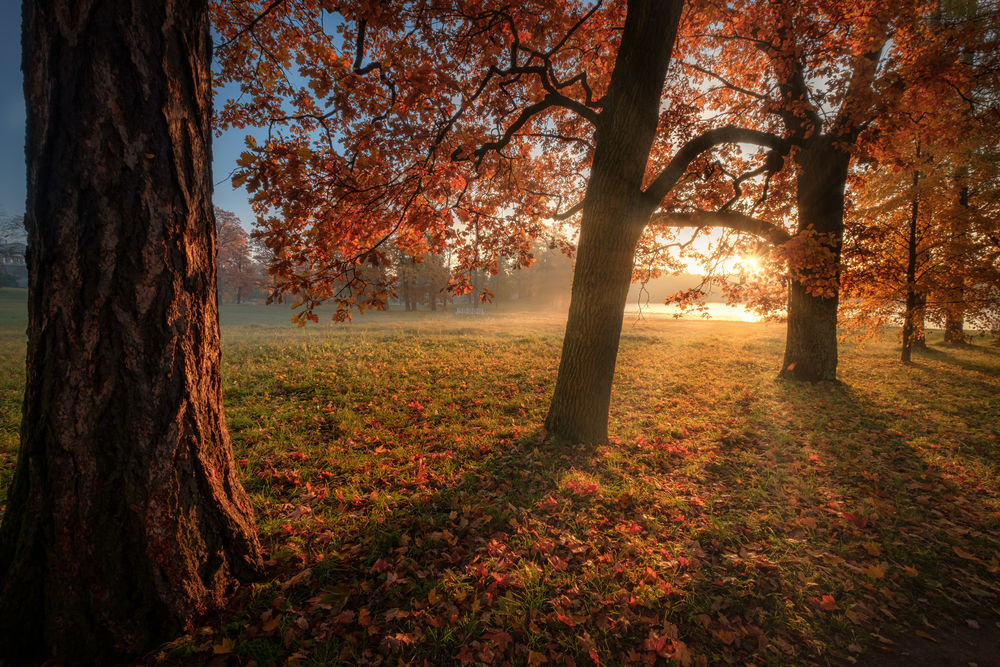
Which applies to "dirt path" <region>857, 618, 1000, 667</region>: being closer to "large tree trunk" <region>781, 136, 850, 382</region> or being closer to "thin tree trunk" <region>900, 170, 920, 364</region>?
"large tree trunk" <region>781, 136, 850, 382</region>

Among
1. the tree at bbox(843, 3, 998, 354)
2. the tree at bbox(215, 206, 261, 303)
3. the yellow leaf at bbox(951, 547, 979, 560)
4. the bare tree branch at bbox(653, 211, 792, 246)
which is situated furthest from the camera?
the tree at bbox(215, 206, 261, 303)

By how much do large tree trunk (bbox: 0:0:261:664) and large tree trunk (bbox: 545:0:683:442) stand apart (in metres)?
4.08

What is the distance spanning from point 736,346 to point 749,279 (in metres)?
6.85

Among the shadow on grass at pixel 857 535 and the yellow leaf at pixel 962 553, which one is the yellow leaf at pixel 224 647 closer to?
the shadow on grass at pixel 857 535

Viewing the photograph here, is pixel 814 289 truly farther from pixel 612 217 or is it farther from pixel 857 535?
pixel 612 217

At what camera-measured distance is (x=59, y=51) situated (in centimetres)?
184

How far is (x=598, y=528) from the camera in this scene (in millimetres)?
3627

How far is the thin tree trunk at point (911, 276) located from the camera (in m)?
11.7

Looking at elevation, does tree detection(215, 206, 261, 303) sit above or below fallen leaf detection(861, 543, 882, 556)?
above

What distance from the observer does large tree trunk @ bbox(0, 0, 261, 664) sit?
1.87 metres

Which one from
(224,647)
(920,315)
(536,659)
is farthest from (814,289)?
(224,647)

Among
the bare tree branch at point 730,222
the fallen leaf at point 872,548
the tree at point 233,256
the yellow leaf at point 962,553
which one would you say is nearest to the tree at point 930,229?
the bare tree branch at point 730,222

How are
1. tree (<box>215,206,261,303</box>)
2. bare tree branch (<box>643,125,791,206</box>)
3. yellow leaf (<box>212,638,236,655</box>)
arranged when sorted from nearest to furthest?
yellow leaf (<box>212,638,236,655</box>)
bare tree branch (<box>643,125,791,206</box>)
tree (<box>215,206,261,303</box>)

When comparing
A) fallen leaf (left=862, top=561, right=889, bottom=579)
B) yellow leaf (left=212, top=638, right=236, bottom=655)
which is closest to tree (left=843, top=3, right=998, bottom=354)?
fallen leaf (left=862, top=561, right=889, bottom=579)
